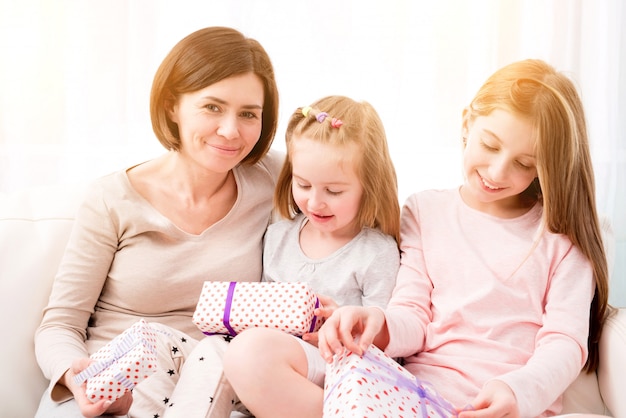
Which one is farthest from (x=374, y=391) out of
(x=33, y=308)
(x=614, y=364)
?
(x=33, y=308)

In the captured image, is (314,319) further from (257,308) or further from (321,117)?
(321,117)

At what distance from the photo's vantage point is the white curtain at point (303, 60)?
2137mm

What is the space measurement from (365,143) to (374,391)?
567 millimetres

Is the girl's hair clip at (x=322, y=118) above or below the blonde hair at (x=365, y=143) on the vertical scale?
above

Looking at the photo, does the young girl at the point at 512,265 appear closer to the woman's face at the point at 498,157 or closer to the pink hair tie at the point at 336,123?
the woman's face at the point at 498,157

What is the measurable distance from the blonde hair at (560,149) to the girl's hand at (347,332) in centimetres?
42

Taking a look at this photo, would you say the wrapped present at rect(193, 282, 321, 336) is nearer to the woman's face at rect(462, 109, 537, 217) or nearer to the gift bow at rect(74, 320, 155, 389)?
the gift bow at rect(74, 320, 155, 389)

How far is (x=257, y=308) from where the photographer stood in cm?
137

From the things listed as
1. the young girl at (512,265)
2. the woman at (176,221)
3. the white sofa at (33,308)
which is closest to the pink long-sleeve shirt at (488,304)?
the young girl at (512,265)

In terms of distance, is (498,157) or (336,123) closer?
(498,157)

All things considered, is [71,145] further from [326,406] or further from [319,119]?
[326,406]

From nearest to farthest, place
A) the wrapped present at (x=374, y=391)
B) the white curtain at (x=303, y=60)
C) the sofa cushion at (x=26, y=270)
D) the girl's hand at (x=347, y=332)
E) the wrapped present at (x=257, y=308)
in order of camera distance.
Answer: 1. the wrapped present at (x=374, y=391)
2. the girl's hand at (x=347, y=332)
3. the wrapped present at (x=257, y=308)
4. the sofa cushion at (x=26, y=270)
5. the white curtain at (x=303, y=60)

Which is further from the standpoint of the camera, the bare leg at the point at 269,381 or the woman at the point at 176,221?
the woman at the point at 176,221

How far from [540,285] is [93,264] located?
2.96 ft
